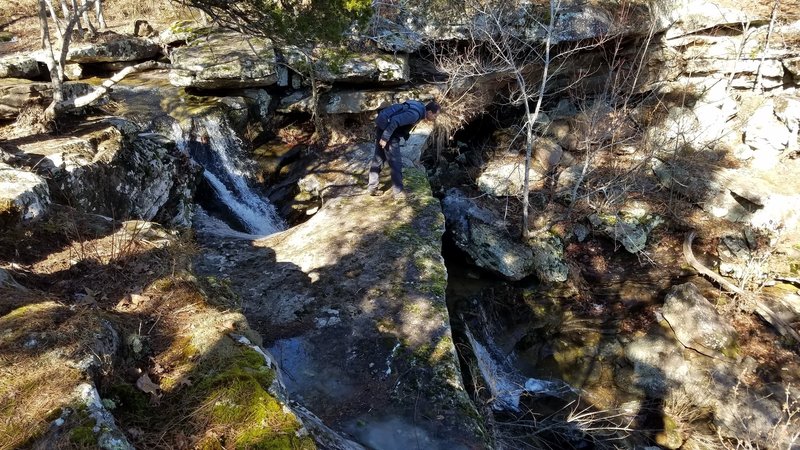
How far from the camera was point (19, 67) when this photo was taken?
11797 mm

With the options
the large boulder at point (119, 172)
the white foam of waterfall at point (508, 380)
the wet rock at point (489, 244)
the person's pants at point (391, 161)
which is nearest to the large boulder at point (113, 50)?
the large boulder at point (119, 172)

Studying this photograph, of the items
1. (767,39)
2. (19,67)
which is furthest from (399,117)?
(767,39)

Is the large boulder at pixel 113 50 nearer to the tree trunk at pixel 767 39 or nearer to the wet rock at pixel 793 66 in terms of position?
the tree trunk at pixel 767 39

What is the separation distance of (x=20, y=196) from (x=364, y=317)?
375 centimetres

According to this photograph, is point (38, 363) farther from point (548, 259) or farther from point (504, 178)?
point (504, 178)

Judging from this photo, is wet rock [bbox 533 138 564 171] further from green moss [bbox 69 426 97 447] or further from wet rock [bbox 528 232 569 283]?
green moss [bbox 69 426 97 447]

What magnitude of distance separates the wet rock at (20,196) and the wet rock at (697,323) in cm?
1048

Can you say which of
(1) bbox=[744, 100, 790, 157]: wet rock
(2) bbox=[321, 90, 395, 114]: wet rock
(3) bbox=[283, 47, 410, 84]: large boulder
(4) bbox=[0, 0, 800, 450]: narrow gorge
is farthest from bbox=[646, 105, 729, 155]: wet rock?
(2) bbox=[321, 90, 395, 114]: wet rock

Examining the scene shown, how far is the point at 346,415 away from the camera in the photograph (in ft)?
14.9

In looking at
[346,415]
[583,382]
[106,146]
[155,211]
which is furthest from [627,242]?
[106,146]

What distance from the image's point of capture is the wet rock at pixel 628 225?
1189 centimetres

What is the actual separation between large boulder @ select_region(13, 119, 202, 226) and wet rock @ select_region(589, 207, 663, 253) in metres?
9.49

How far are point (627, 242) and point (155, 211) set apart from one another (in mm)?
10427

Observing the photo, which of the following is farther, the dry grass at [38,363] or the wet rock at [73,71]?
the wet rock at [73,71]
